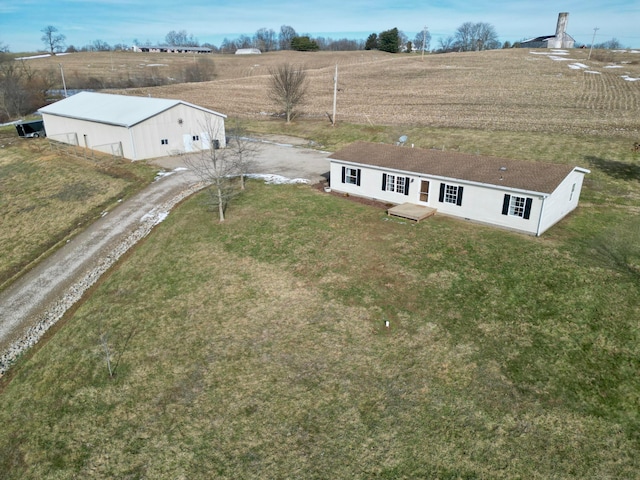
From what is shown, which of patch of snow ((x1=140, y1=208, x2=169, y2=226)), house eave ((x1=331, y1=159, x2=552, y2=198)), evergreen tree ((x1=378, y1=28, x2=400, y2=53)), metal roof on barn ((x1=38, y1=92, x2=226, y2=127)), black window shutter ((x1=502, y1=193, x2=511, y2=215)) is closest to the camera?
house eave ((x1=331, y1=159, x2=552, y2=198))

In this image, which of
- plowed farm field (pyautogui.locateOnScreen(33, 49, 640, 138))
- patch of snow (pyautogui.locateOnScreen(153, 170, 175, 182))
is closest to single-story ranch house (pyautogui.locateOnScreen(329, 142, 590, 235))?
patch of snow (pyautogui.locateOnScreen(153, 170, 175, 182))

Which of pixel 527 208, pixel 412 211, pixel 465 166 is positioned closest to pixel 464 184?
pixel 465 166

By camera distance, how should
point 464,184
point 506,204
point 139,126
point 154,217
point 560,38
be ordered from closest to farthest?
point 506,204, point 464,184, point 154,217, point 139,126, point 560,38

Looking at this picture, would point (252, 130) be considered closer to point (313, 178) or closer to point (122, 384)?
point (313, 178)

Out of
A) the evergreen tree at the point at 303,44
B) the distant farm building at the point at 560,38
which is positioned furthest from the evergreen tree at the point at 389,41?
the distant farm building at the point at 560,38

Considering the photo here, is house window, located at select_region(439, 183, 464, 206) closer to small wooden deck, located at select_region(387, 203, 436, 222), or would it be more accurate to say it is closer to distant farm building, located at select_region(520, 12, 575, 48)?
small wooden deck, located at select_region(387, 203, 436, 222)

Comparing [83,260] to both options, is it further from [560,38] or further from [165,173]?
[560,38]
